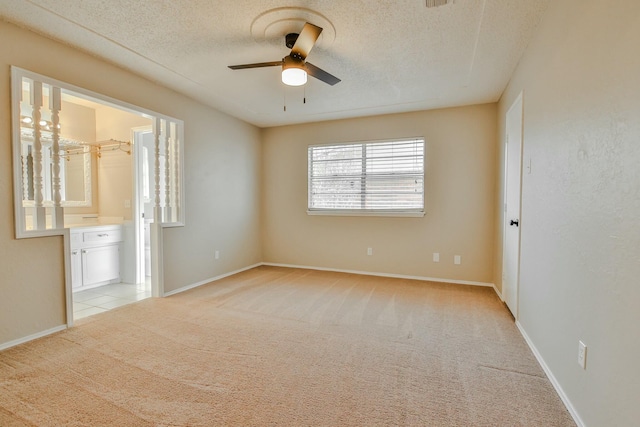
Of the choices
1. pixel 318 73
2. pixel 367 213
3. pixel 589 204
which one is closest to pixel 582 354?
pixel 589 204

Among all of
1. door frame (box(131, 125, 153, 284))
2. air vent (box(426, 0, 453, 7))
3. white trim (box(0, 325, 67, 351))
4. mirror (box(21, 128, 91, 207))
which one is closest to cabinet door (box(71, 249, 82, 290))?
door frame (box(131, 125, 153, 284))

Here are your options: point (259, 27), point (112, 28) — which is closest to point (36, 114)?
point (112, 28)

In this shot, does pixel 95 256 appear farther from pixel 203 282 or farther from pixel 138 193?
pixel 203 282

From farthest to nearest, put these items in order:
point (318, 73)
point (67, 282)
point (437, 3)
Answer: point (67, 282) < point (318, 73) < point (437, 3)

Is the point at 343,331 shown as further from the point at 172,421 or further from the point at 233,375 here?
the point at 172,421

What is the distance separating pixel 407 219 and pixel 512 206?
5.03ft

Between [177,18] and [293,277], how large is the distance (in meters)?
3.44

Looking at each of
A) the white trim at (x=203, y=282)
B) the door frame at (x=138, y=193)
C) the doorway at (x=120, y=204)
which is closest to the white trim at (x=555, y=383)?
the white trim at (x=203, y=282)

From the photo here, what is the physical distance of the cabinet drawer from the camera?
3.75 metres

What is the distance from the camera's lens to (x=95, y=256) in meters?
3.86

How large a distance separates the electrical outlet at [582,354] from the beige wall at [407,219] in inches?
104

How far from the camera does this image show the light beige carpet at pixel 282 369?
156cm

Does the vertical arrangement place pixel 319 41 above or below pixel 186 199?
above

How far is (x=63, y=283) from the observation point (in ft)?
8.48
